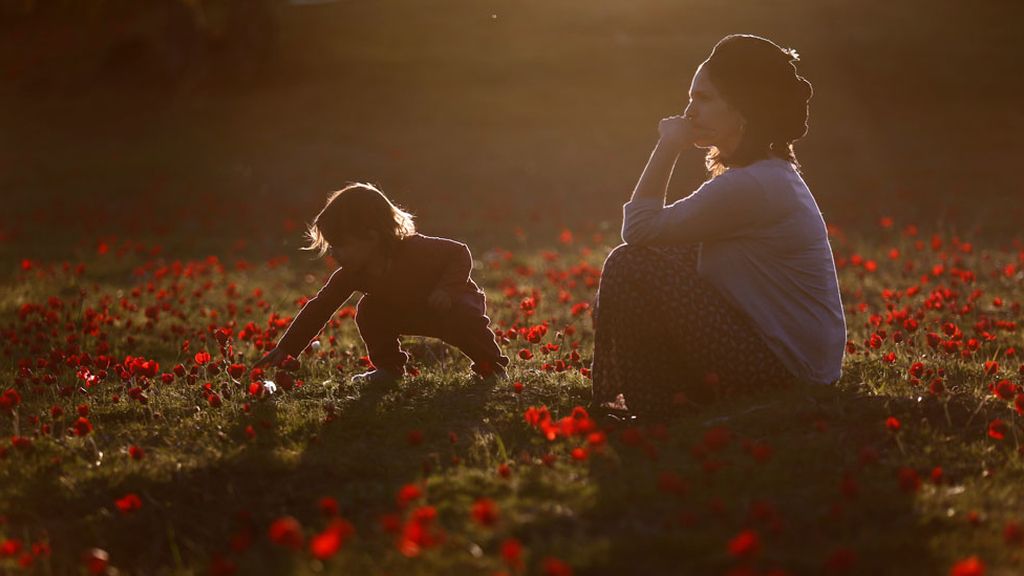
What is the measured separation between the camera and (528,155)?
23.0 metres

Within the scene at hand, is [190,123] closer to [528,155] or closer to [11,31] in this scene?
[528,155]

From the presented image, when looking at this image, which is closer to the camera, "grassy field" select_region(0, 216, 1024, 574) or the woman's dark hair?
"grassy field" select_region(0, 216, 1024, 574)

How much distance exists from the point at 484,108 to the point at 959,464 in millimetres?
24255

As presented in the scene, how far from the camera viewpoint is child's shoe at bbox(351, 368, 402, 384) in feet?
21.5

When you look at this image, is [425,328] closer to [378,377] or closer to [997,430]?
[378,377]

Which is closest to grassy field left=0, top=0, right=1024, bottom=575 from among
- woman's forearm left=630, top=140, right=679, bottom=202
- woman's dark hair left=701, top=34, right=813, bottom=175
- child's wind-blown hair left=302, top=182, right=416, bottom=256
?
child's wind-blown hair left=302, top=182, right=416, bottom=256

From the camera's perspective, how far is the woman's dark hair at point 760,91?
17.9ft

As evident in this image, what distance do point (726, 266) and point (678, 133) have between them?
2.40 ft

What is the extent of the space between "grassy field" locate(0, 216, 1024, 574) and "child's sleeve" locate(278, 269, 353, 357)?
0.93 feet

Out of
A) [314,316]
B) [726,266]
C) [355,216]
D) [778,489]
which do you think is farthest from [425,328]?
[778,489]

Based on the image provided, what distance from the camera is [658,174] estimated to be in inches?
223

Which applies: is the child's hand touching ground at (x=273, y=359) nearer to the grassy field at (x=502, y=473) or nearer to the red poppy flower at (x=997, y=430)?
the grassy field at (x=502, y=473)

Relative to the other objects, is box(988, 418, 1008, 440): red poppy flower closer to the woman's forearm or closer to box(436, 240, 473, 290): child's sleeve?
the woman's forearm

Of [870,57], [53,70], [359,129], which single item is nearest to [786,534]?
[359,129]
